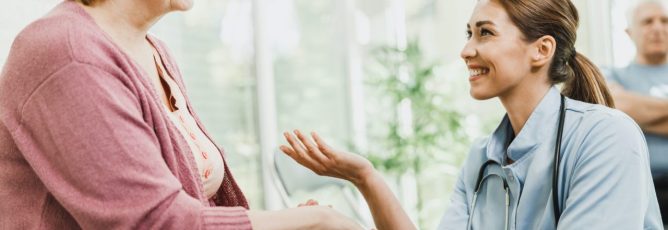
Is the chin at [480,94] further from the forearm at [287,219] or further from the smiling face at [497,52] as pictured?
the forearm at [287,219]

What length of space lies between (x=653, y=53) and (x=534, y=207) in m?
1.72

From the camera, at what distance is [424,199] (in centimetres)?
456

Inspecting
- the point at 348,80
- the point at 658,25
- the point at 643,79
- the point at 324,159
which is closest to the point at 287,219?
the point at 324,159

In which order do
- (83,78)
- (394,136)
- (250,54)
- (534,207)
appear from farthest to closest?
(394,136) → (250,54) → (534,207) → (83,78)

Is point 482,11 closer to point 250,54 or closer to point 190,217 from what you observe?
point 190,217

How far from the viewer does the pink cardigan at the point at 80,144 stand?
2.97 ft

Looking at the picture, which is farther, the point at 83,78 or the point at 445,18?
the point at 445,18

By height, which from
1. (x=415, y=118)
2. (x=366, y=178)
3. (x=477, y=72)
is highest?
(x=477, y=72)

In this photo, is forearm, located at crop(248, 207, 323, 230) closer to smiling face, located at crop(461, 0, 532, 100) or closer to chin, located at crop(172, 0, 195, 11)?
chin, located at crop(172, 0, 195, 11)

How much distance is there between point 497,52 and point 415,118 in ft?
8.49

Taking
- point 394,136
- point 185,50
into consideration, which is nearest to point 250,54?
point 185,50

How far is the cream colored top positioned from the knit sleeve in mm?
277

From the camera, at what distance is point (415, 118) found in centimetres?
413

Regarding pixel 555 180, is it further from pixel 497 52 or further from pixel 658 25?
pixel 658 25
